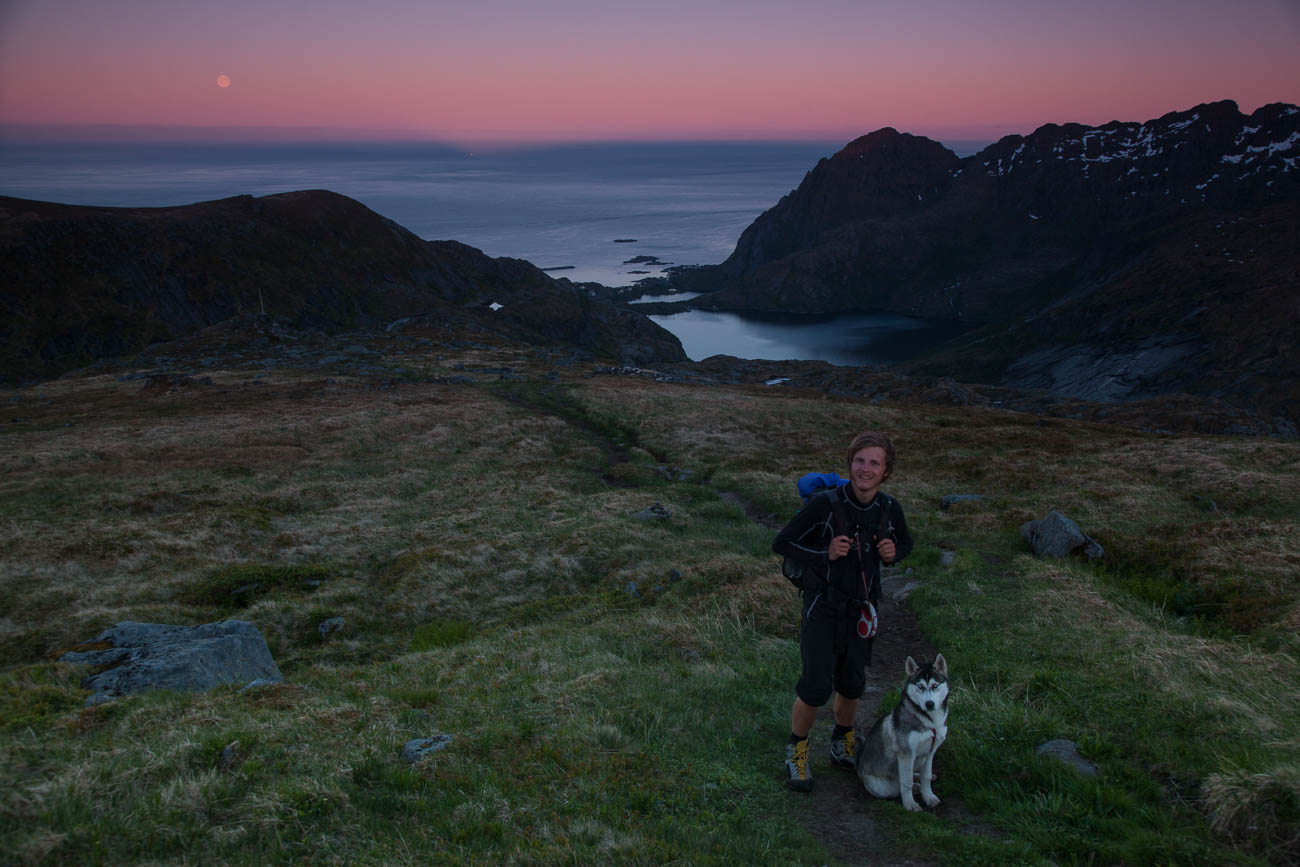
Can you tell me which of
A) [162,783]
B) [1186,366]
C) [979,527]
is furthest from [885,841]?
[1186,366]

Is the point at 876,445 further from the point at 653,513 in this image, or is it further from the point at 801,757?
the point at 653,513

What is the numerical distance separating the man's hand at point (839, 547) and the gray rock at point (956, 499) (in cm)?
1851

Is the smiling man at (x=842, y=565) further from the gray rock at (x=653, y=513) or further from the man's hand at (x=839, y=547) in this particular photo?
the gray rock at (x=653, y=513)

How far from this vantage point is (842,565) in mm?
7070

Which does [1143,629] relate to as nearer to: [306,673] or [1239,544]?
[1239,544]

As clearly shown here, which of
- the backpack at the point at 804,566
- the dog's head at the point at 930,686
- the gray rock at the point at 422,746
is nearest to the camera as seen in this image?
the dog's head at the point at 930,686

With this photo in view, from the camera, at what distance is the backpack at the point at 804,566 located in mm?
7180

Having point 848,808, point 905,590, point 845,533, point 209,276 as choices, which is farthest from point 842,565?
point 209,276

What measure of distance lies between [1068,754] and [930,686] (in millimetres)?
2258

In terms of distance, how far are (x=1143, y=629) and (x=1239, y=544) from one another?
20.3ft

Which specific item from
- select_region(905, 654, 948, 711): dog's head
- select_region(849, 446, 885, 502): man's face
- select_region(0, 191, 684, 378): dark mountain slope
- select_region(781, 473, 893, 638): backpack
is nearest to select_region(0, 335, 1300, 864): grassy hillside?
select_region(905, 654, 948, 711): dog's head

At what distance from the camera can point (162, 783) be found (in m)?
6.11

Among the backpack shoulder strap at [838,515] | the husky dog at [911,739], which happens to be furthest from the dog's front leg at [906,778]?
the backpack shoulder strap at [838,515]

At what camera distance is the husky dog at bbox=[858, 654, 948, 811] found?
6664mm
